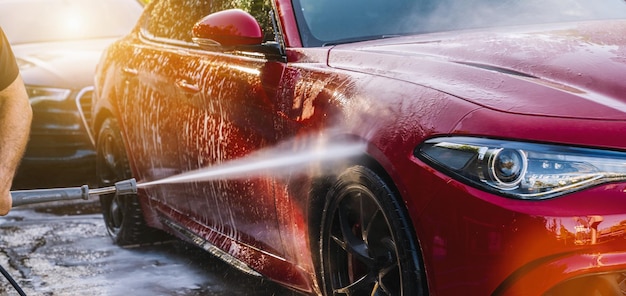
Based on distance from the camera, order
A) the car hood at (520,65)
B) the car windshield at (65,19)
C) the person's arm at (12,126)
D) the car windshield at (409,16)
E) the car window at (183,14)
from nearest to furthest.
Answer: the person's arm at (12,126) → the car hood at (520,65) → the car windshield at (409,16) → the car window at (183,14) → the car windshield at (65,19)

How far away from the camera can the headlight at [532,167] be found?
115 inches

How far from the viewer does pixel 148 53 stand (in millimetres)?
6055

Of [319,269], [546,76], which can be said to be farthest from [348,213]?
[546,76]

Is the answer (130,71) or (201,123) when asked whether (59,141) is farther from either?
(201,123)

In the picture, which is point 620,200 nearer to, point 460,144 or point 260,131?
point 460,144

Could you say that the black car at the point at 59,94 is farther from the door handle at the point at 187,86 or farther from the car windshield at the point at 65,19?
the door handle at the point at 187,86

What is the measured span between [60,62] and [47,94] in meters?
0.41

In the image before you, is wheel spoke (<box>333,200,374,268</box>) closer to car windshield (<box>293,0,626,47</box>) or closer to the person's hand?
car windshield (<box>293,0,626,47</box>)

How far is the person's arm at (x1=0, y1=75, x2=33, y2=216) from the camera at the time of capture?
2.88 metres

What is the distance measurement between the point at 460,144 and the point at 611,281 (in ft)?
1.82

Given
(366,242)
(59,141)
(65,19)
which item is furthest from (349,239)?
(65,19)

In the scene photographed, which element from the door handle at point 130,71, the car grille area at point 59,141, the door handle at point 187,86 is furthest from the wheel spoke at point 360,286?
the car grille area at point 59,141

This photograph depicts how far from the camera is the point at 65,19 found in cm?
978

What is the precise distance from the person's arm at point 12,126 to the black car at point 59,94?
17.5ft
